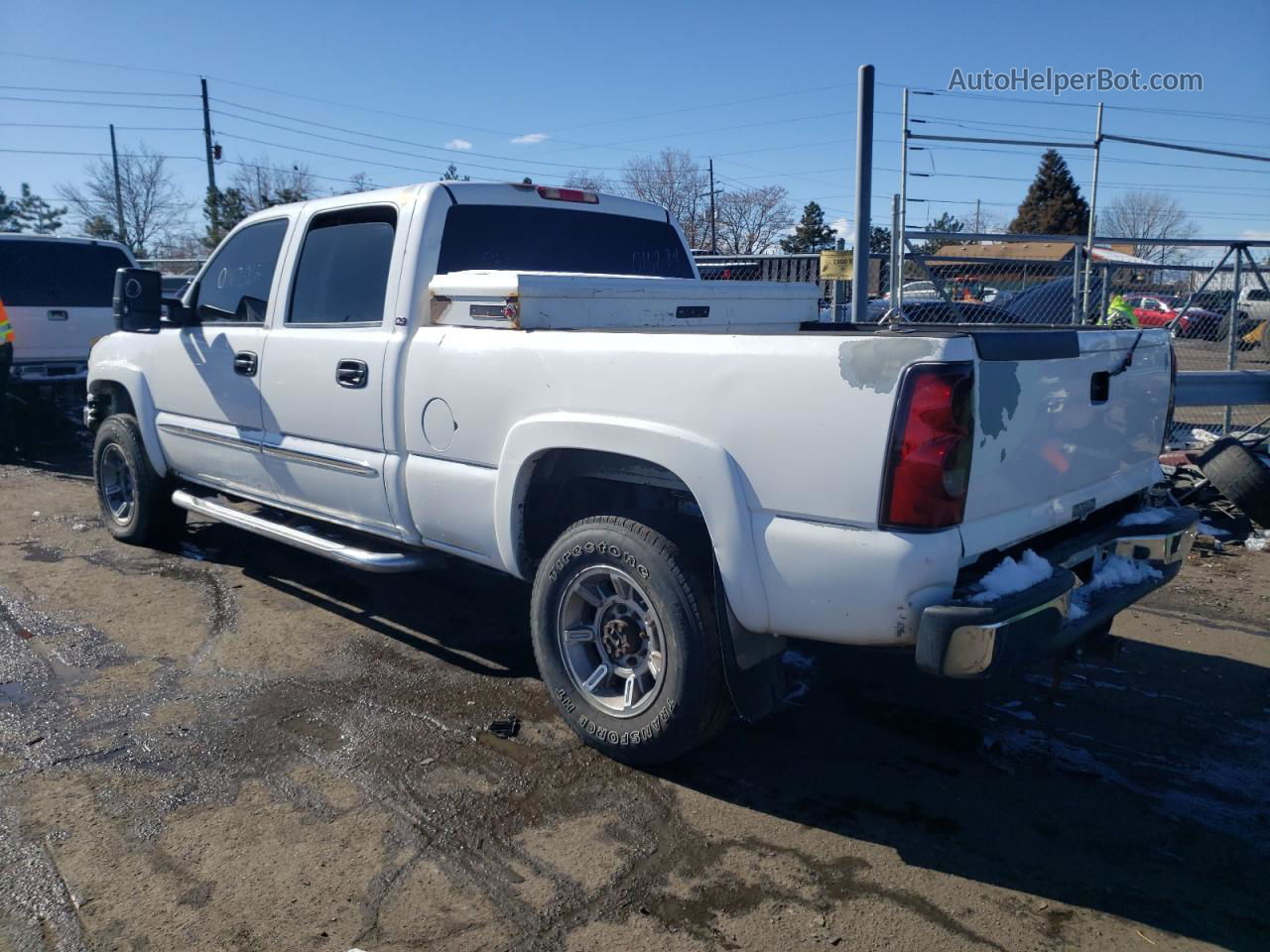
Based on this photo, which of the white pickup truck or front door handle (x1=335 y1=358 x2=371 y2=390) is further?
front door handle (x1=335 y1=358 x2=371 y2=390)

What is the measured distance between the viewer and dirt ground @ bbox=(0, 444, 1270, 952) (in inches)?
112

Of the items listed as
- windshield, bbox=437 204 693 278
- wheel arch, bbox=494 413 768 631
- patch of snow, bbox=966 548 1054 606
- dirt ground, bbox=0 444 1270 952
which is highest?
windshield, bbox=437 204 693 278

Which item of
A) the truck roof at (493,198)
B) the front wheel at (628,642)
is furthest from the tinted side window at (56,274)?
the front wheel at (628,642)

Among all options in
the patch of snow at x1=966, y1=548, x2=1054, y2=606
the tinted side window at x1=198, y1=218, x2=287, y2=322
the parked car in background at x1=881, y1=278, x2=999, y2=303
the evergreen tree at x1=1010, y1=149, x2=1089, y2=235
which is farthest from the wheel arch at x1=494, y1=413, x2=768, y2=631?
the evergreen tree at x1=1010, y1=149, x2=1089, y2=235

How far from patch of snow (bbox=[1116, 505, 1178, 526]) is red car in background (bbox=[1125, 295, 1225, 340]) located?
Result: 7123 mm

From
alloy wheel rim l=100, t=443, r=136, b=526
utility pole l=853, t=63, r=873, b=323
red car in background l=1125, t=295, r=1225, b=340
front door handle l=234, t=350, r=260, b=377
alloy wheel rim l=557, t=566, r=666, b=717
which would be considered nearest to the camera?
alloy wheel rim l=557, t=566, r=666, b=717

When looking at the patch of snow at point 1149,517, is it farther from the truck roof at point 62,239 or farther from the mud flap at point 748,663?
the truck roof at point 62,239

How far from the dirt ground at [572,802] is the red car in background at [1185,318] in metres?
6.31

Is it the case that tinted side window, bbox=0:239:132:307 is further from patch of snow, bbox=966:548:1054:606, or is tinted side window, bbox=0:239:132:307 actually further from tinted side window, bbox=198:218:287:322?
patch of snow, bbox=966:548:1054:606

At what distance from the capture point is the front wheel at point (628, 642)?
3377 millimetres

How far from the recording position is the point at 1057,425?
3318 mm

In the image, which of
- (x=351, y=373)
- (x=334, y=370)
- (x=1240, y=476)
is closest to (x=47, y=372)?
(x=334, y=370)

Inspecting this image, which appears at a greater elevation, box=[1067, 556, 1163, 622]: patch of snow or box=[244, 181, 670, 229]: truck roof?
box=[244, 181, 670, 229]: truck roof

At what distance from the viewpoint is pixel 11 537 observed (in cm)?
712
